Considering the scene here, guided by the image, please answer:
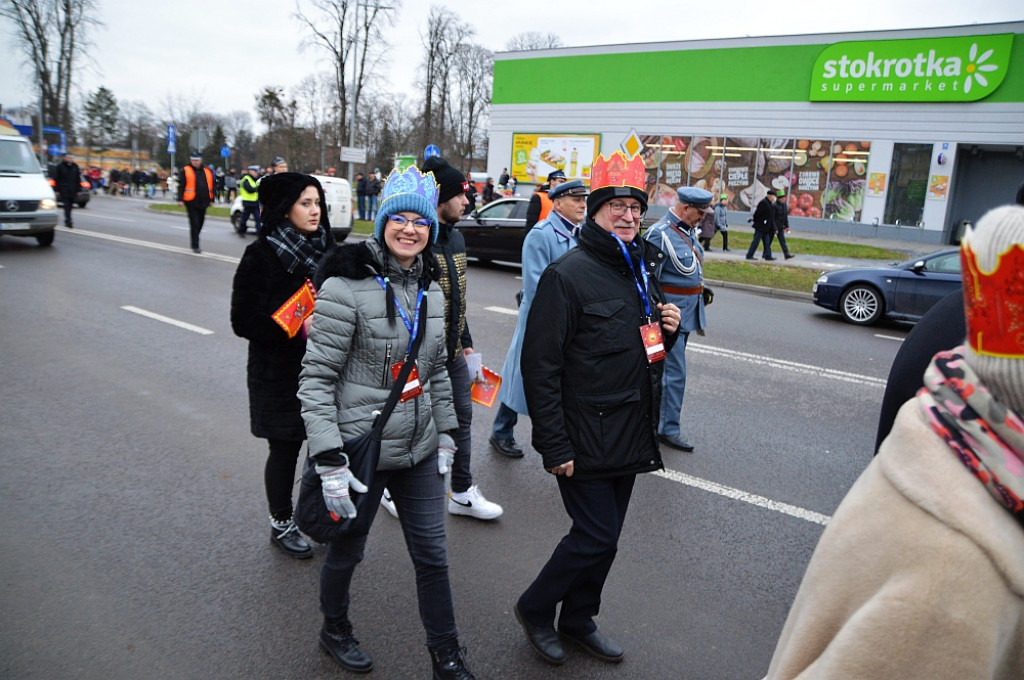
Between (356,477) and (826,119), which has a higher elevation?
(826,119)

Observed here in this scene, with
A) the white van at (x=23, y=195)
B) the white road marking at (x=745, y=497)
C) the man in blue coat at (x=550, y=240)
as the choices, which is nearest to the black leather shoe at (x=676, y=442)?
the white road marking at (x=745, y=497)

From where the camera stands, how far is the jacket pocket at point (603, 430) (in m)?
2.88

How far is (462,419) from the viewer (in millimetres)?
4398

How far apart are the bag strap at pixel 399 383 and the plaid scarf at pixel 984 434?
1.98 metres

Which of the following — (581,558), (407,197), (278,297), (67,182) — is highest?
(407,197)

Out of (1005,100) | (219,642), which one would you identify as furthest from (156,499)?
(1005,100)

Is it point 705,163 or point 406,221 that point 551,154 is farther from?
point 406,221

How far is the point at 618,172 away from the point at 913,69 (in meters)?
28.5

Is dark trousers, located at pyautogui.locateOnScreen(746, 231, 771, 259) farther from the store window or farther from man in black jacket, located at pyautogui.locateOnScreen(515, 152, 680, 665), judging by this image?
man in black jacket, located at pyautogui.locateOnScreen(515, 152, 680, 665)

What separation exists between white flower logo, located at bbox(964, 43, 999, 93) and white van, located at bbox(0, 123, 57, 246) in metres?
27.8

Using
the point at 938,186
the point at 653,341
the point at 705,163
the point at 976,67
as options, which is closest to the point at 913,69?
the point at 976,67

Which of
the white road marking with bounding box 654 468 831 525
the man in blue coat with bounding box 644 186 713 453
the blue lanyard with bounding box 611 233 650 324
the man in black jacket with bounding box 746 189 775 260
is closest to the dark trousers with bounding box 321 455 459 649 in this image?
the blue lanyard with bounding box 611 233 650 324

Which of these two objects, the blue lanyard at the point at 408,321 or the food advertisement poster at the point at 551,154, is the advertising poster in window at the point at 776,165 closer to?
the food advertisement poster at the point at 551,154

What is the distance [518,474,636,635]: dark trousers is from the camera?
9.54 ft
